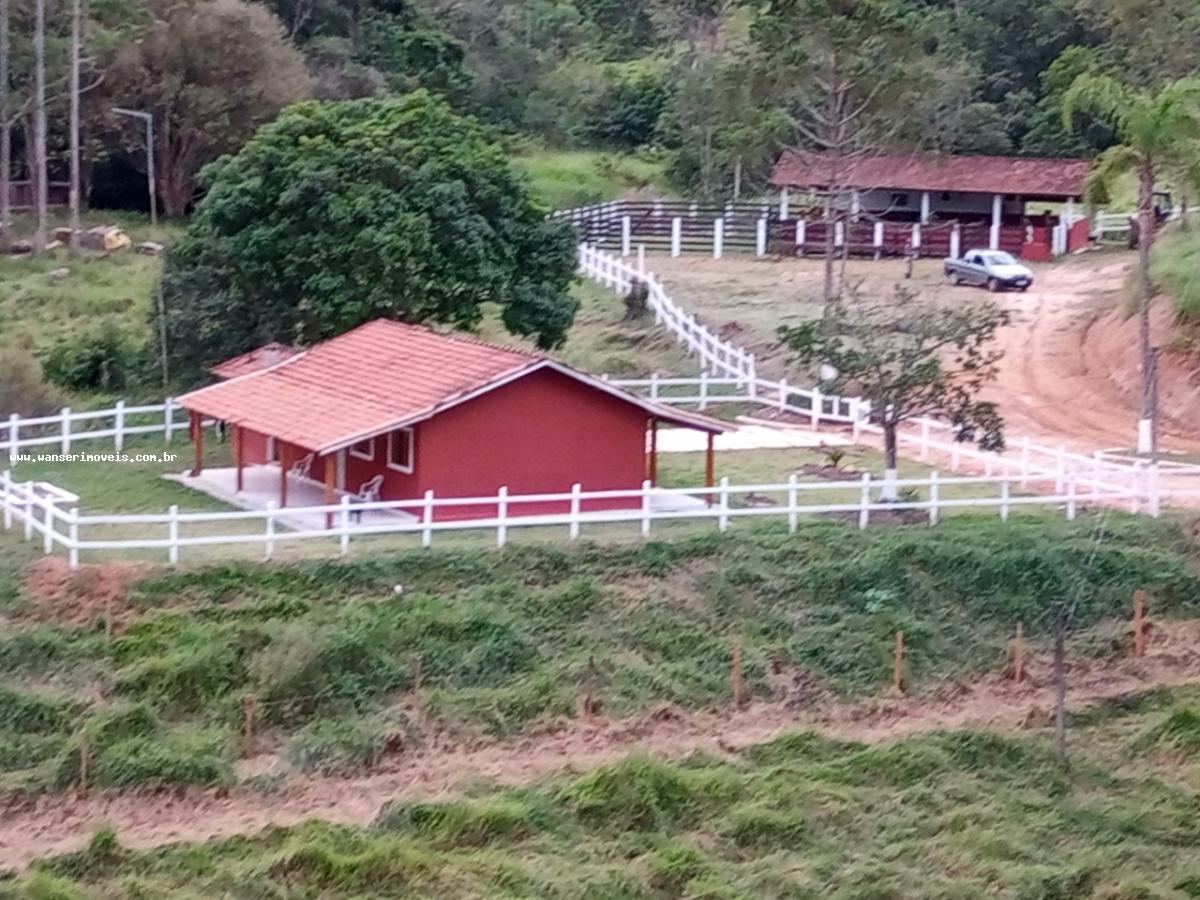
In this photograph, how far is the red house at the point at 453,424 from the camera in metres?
26.3

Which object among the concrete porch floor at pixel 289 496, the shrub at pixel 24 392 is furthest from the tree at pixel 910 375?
the shrub at pixel 24 392

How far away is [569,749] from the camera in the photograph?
2248 centimetres

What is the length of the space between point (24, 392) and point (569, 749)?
15.4 meters

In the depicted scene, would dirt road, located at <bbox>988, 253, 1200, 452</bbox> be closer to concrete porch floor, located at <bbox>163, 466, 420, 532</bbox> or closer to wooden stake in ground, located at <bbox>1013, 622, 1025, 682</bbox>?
wooden stake in ground, located at <bbox>1013, 622, 1025, 682</bbox>

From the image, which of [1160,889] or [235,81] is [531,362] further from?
[235,81]

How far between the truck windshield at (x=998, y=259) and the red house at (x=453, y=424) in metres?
18.7

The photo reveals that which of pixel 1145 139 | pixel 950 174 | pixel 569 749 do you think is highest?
pixel 1145 139

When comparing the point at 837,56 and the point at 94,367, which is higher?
the point at 837,56

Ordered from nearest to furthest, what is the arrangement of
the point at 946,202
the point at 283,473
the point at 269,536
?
the point at 269,536 < the point at 283,473 < the point at 946,202

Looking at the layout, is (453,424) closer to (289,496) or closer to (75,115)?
(289,496)

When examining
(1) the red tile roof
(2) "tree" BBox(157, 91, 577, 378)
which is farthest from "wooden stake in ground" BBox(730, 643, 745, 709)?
Answer: (2) "tree" BBox(157, 91, 577, 378)

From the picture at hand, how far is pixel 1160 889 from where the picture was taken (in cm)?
→ 2023

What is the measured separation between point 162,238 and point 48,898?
3485 centimetres

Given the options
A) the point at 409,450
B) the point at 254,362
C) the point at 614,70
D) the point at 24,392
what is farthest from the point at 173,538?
the point at 614,70
